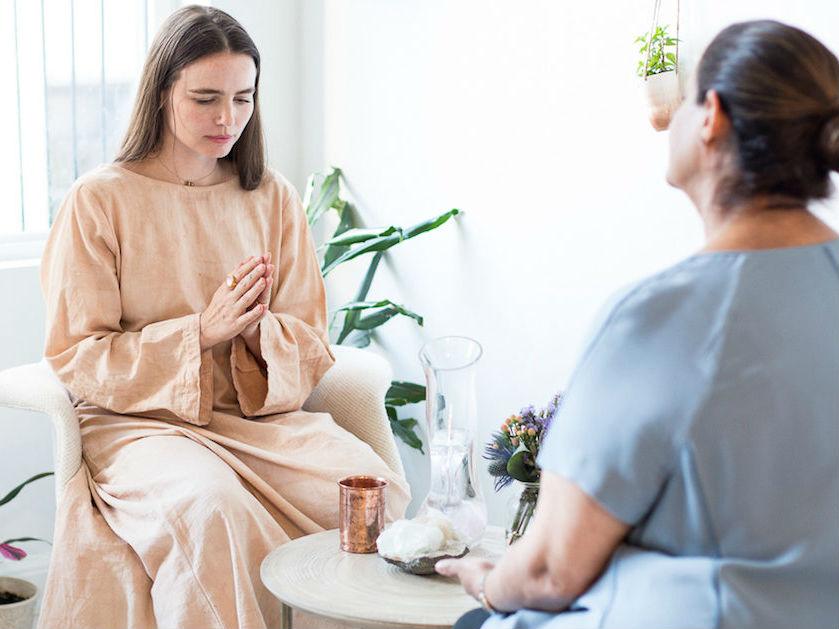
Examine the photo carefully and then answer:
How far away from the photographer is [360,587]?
1.72 metres

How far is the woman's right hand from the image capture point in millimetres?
2232

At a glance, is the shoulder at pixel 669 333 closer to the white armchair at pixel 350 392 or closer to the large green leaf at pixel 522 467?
the large green leaf at pixel 522 467

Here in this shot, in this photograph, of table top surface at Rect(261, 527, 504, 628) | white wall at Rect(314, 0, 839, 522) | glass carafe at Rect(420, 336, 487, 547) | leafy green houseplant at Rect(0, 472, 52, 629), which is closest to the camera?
table top surface at Rect(261, 527, 504, 628)

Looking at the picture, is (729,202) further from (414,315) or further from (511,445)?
(414,315)

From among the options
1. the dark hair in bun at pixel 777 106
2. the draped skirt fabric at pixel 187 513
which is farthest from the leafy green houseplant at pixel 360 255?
the dark hair in bun at pixel 777 106

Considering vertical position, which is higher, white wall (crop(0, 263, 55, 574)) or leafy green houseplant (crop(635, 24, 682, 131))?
leafy green houseplant (crop(635, 24, 682, 131))

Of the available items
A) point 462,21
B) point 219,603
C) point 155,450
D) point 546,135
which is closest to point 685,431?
point 219,603

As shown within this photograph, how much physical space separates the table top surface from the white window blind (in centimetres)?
160

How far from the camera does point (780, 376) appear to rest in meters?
1.12

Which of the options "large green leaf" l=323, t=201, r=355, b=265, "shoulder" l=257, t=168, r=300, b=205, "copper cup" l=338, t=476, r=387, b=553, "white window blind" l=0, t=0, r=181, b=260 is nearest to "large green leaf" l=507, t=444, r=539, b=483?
"copper cup" l=338, t=476, r=387, b=553

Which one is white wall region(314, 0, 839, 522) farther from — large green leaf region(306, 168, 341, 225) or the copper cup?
the copper cup

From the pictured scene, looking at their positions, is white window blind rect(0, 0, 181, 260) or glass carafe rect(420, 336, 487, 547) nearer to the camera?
glass carafe rect(420, 336, 487, 547)

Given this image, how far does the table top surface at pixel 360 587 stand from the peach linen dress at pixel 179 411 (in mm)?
175

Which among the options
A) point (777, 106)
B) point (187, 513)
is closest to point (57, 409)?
point (187, 513)
